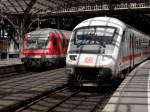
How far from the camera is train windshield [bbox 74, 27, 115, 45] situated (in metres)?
15.1

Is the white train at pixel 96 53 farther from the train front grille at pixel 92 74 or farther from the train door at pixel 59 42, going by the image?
the train door at pixel 59 42

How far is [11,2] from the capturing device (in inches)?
2019

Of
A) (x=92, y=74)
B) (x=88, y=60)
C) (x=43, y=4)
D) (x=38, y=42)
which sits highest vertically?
(x=43, y=4)

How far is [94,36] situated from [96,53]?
3.51 ft

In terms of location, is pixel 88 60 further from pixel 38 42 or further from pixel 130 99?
pixel 38 42

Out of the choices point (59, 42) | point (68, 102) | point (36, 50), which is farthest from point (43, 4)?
point (68, 102)

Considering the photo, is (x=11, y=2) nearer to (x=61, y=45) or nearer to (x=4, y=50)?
(x=4, y=50)

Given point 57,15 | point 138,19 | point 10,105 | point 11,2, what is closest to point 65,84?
point 10,105

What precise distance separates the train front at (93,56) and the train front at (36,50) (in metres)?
10.9

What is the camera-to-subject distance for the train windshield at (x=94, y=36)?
49.7 ft

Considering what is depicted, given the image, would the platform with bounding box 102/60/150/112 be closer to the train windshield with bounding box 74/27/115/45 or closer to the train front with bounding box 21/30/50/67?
the train windshield with bounding box 74/27/115/45

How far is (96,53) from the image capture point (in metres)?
14.5

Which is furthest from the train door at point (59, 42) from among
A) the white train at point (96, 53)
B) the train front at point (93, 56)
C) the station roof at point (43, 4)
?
the station roof at point (43, 4)

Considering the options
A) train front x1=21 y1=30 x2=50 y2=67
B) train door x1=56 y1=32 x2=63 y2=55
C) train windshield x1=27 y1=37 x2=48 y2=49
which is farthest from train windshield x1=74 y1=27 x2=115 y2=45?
A: train door x1=56 y1=32 x2=63 y2=55
